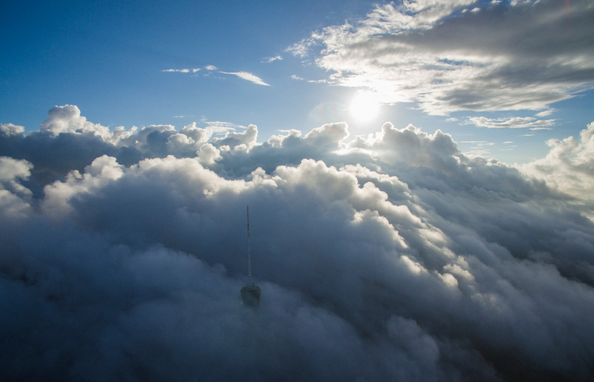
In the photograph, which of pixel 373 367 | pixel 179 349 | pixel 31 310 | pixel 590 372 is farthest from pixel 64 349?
pixel 590 372

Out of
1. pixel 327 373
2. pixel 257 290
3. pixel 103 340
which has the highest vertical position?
pixel 257 290

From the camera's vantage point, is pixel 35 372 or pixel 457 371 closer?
pixel 35 372

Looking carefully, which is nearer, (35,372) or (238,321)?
(35,372)

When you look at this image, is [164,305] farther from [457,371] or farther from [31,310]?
[457,371]

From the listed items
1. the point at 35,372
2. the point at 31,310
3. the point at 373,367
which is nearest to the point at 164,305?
the point at 35,372

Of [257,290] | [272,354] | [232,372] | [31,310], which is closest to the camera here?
[232,372]

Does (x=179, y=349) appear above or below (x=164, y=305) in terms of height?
below

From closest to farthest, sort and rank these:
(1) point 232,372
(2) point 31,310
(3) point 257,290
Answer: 1. (1) point 232,372
2. (3) point 257,290
3. (2) point 31,310

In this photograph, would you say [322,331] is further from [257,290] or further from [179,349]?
[179,349]

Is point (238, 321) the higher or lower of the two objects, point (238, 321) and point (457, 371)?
the higher
